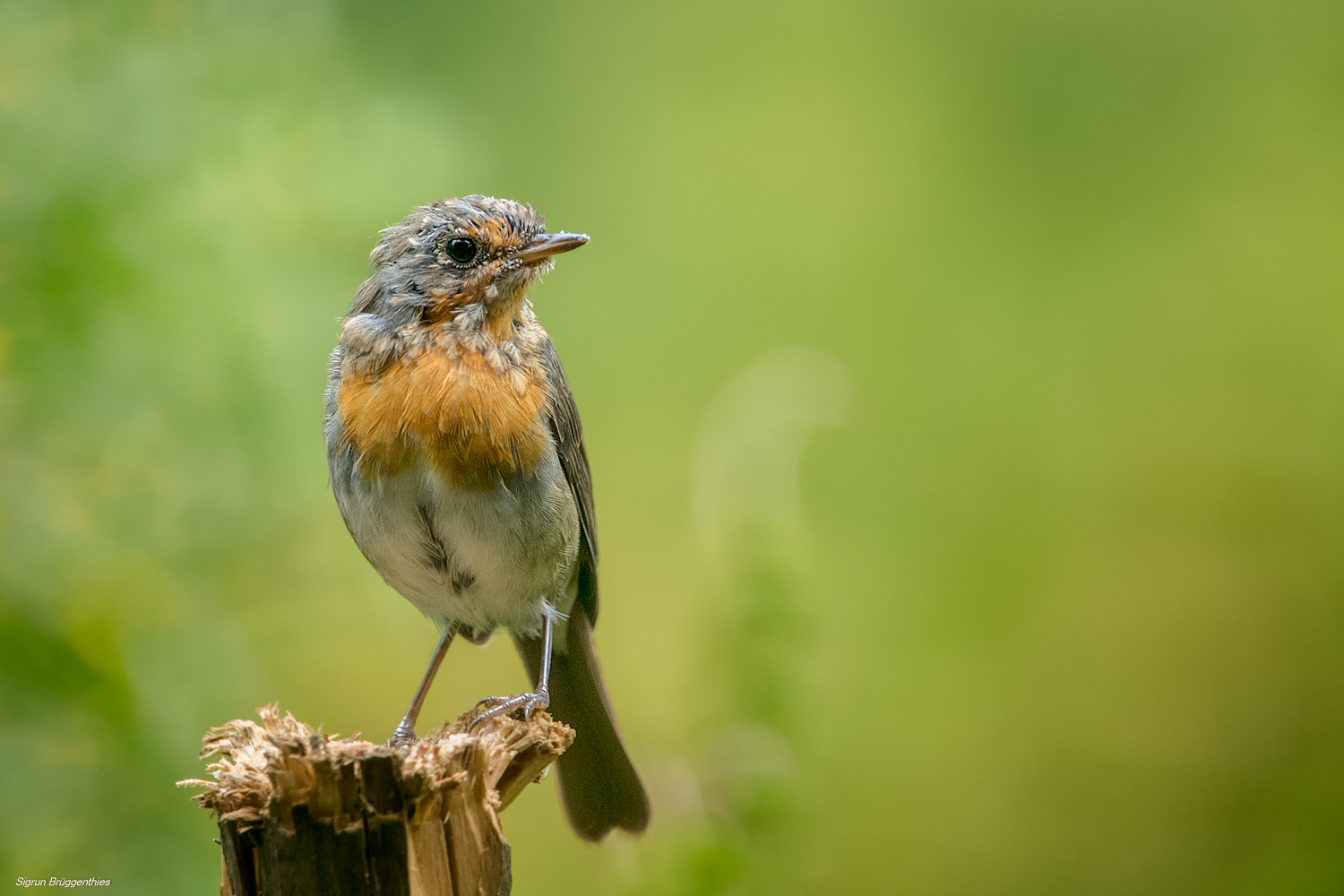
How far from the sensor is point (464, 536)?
2.87m

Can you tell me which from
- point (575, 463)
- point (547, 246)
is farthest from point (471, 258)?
point (575, 463)

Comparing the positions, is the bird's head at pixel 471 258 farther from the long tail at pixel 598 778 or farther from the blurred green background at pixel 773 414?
the long tail at pixel 598 778

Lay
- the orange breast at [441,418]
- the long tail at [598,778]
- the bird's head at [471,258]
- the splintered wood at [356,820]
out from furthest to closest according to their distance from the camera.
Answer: the long tail at [598,778] < the bird's head at [471,258] < the orange breast at [441,418] < the splintered wood at [356,820]

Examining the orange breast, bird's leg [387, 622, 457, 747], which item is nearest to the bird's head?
the orange breast

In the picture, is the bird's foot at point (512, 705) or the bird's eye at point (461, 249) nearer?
the bird's foot at point (512, 705)

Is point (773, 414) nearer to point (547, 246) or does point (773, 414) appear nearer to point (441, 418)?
point (547, 246)

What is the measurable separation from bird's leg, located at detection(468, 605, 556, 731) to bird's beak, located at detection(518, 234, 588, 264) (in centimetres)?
94

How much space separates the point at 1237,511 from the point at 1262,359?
70 cm

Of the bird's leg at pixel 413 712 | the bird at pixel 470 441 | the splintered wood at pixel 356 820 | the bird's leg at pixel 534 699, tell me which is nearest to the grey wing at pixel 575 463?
the bird at pixel 470 441

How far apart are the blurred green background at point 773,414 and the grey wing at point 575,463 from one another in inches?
14.5

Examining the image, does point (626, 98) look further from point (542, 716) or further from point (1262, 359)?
point (542, 716)

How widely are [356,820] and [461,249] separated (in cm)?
151

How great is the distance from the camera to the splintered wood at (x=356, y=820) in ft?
6.23

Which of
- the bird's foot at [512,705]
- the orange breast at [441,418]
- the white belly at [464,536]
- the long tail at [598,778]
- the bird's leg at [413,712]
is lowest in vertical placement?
the long tail at [598,778]
